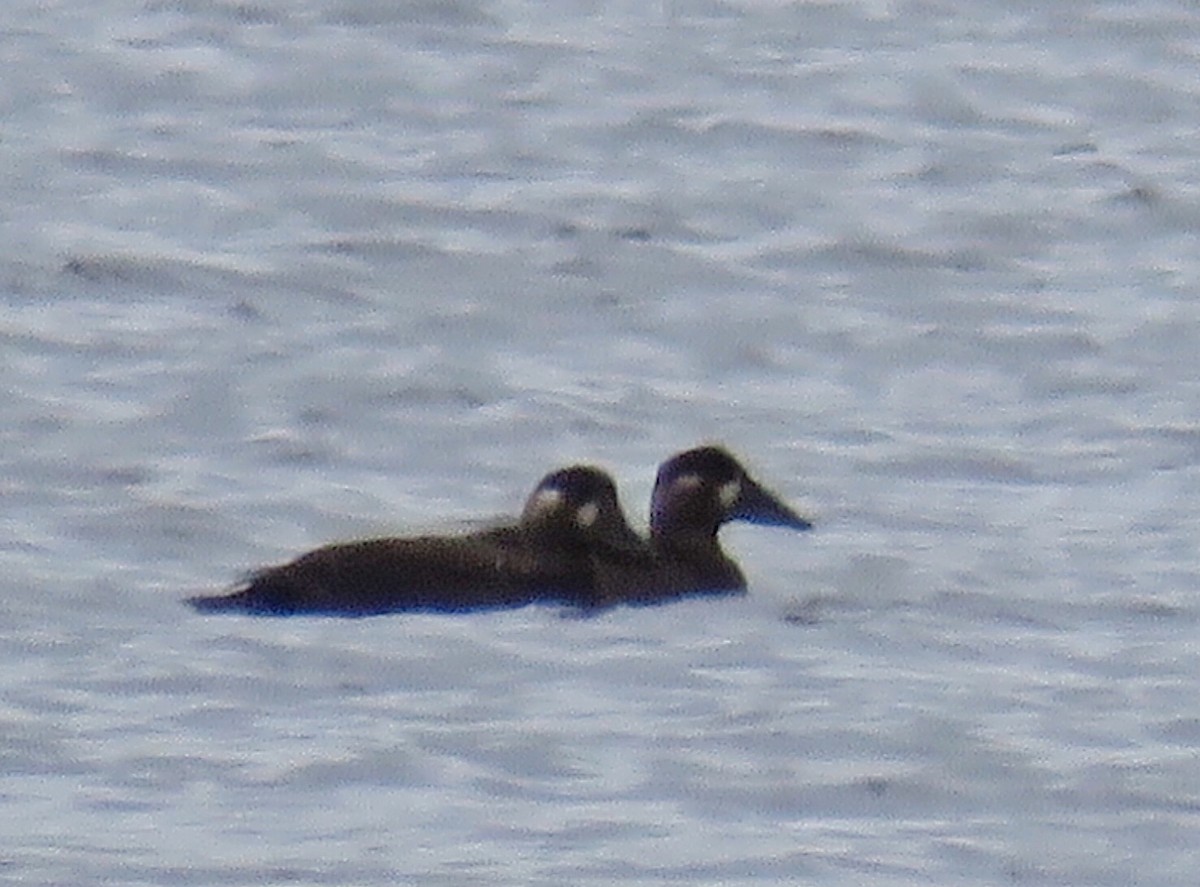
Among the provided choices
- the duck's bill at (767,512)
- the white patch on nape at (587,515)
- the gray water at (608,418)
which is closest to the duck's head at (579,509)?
the white patch on nape at (587,515)

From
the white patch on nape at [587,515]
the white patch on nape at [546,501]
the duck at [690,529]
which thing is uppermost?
the white patch on nape at [546,501]

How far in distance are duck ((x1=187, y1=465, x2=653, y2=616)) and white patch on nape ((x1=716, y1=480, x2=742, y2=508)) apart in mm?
187

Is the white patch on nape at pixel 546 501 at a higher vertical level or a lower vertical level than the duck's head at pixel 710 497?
higher

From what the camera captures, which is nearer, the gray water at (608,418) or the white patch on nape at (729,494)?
the gray water at (608,418)

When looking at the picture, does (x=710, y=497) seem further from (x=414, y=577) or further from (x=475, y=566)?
(x=414, y=577)

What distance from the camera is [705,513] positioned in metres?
8.80

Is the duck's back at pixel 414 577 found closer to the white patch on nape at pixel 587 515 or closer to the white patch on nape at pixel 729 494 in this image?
the white patch on nape at pixel 587 515

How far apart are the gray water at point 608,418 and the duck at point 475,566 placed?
11 centimetres

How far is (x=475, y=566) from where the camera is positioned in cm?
819

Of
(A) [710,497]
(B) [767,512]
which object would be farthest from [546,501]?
(B) [767,512]

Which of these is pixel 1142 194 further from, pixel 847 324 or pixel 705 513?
pixel 705 513

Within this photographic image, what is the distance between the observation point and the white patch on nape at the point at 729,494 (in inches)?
348

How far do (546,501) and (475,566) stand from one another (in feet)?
1.07

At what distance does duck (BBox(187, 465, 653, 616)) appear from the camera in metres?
7.89
